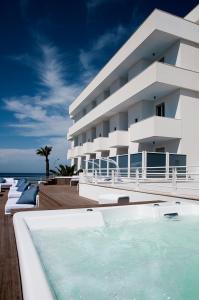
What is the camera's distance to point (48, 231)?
545 centimetres

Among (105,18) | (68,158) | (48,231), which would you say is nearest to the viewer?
(48,231)

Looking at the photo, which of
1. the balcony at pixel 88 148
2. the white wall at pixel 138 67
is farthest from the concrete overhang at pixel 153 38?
the balcony at pixel 88 148

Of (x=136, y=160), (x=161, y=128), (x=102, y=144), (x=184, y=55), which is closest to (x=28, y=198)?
(x=136, y=160)

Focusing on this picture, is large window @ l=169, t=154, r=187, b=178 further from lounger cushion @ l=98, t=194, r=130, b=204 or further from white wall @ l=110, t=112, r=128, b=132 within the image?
white wall @ l=110, t=112, r=128, b=132

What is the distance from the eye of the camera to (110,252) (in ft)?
15.8

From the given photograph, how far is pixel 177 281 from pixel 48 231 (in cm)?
278

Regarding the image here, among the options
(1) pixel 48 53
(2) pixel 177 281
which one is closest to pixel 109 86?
(1) pixel 48 53

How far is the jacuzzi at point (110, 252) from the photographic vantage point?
315 centimetres

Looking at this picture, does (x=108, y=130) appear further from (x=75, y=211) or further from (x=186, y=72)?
(x=75, y=211)

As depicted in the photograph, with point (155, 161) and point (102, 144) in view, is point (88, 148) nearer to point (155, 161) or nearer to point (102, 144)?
point (102, 144)

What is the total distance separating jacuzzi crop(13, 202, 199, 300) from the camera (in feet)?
10.3

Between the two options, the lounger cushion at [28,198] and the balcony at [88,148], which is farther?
the balcony at [88,148]

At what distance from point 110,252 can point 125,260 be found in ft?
1.62

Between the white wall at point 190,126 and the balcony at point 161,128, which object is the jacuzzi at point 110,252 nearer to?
the balcony at point 161,128
